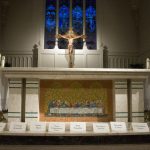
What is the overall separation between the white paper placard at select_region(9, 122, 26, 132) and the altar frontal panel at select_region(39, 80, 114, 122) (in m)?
0.61

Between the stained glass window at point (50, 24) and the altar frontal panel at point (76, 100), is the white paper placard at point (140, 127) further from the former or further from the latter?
the stained glass window at point (50, 24)

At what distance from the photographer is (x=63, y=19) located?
37.0 feet

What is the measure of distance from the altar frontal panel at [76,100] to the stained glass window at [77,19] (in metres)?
5.98

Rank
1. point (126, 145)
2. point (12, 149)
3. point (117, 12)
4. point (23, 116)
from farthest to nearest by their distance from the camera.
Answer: point (117, 12) → point (23, 116) → point (126, 145) → point (12, 149)

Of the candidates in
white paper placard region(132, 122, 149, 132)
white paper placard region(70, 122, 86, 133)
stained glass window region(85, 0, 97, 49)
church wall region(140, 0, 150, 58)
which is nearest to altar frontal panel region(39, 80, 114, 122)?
white paper placard region(70, 122, 86, 133)

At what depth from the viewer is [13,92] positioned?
4938 millimetres

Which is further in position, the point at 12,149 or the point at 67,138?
the point at 67,138

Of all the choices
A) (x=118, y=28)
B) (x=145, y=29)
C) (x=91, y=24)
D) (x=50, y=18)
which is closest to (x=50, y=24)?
(x=50, y=18)

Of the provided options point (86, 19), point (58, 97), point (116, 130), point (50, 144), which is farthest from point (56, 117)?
point (86, 19)

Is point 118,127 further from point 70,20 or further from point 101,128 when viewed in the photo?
point 70,20

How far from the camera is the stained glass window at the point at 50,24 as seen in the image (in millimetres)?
11055

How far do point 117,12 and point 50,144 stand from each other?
823cm

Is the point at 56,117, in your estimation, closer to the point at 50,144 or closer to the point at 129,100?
the point at 50,144

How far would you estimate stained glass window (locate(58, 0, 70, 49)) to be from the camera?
11.0m
